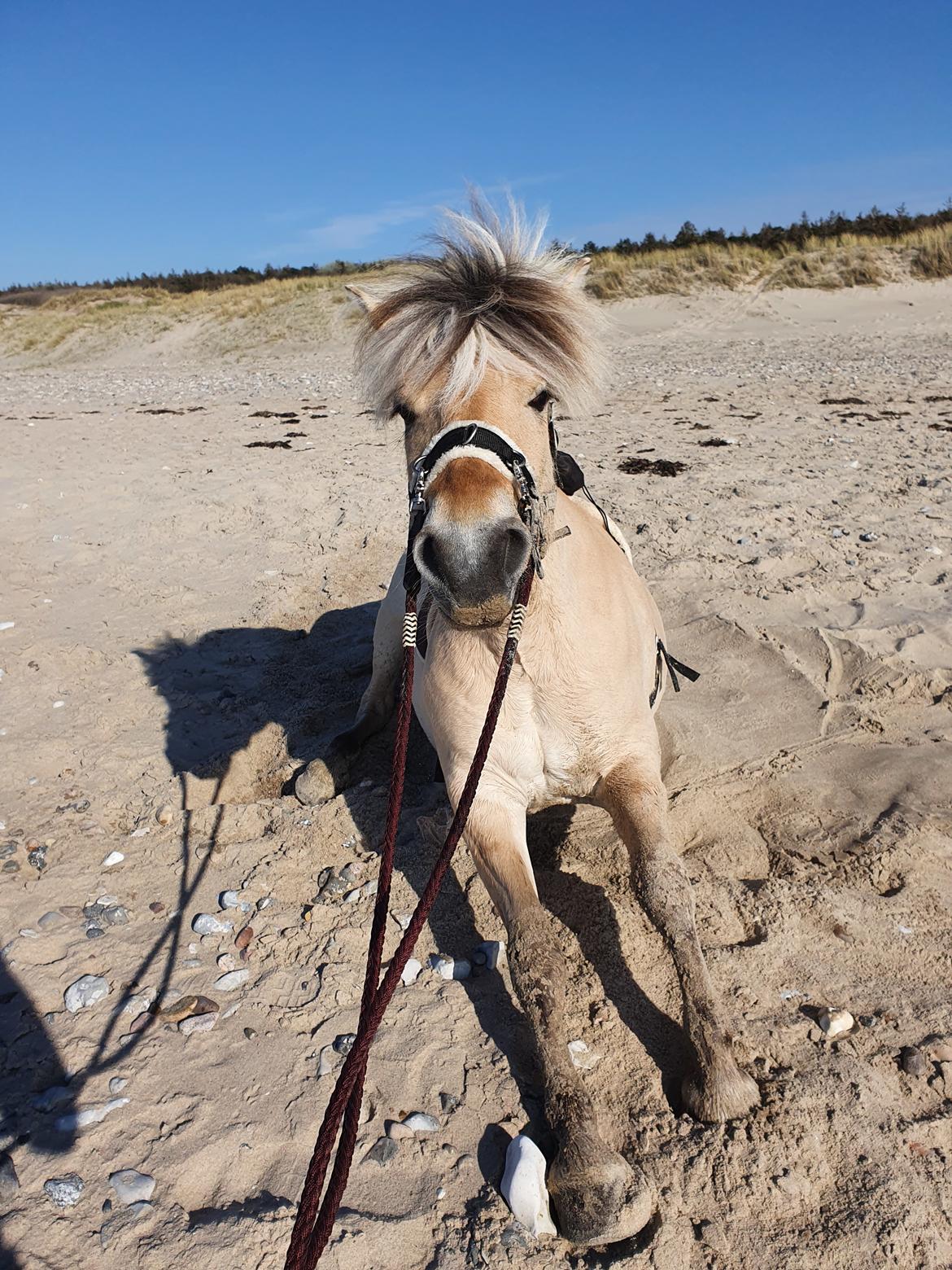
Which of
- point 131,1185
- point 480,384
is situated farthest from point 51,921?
point 480,384

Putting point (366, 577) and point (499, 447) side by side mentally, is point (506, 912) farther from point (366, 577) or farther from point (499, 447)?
point (366, 577)

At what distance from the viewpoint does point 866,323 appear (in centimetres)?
2045

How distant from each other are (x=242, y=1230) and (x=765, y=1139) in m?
1.19

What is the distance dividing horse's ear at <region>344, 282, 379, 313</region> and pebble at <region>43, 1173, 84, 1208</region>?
7.98 ft

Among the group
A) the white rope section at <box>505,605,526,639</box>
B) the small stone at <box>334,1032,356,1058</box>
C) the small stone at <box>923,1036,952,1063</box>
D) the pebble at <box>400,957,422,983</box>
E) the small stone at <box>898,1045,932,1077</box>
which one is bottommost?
the small stone at <box>923,1036,952,1063</box>

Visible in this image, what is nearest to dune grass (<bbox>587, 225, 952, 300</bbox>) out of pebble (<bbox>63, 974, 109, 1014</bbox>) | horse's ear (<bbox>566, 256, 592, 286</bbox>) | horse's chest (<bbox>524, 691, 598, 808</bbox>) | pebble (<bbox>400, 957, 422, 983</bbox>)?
horse's ear (<bbox>566, 256, 592, 286</bbox>)

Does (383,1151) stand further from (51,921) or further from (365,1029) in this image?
(51,921)

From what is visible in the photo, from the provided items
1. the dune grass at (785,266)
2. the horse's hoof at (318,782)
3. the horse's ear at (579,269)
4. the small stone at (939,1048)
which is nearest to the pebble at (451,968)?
the horse's hoof at (318,782)

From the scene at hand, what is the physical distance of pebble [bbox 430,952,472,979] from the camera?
2.58m

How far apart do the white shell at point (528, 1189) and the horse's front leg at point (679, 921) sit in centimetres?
41

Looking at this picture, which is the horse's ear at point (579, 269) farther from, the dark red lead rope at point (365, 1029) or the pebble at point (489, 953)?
the pebble at point (489, 953)

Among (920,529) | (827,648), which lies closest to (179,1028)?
(827,648)

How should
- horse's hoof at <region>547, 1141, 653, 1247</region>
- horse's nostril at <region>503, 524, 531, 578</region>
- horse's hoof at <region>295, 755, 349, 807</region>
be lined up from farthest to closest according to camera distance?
horse's hoof at <region>295, 755, 349, 807</region> < horse's nostril at <region>503, 524, 531, 578</region> < horse's hoof at <region>547, 1141, 653, 1247</region>

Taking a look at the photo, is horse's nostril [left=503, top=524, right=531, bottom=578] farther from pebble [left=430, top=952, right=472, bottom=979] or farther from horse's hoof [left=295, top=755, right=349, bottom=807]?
horse's hoof [left=295, top=755, right=349, bottom=807]
